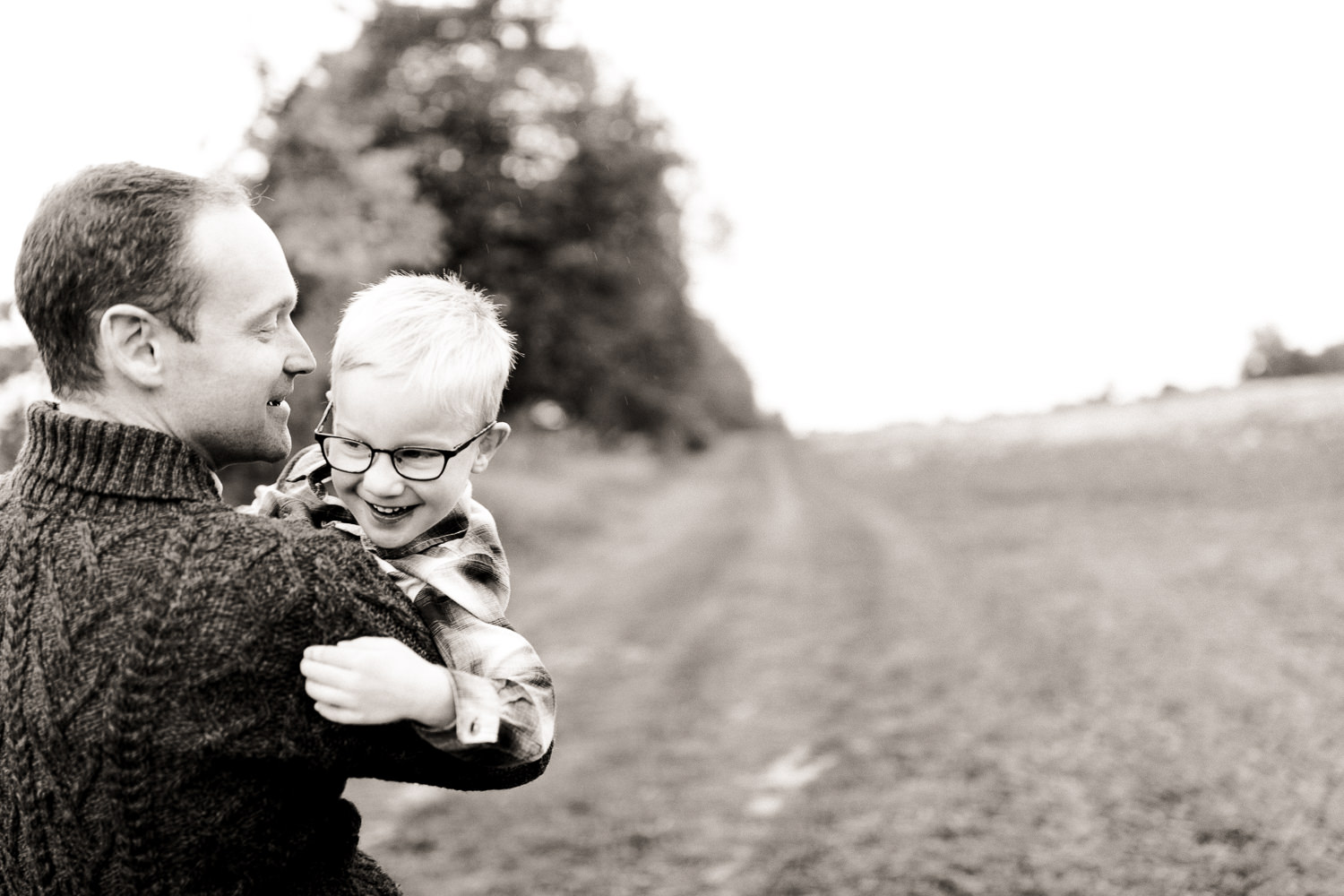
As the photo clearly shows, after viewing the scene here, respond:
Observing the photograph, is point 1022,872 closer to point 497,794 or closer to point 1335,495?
point 497,794

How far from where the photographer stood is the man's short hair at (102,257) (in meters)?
1.62

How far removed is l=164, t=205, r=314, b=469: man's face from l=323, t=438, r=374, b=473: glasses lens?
26 cm

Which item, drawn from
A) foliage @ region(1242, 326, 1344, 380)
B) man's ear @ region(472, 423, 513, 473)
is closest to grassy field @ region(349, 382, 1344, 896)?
man's ear @ region(472, 423, 513, 473)

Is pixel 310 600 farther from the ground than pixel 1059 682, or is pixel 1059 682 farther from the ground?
pixel 310 600

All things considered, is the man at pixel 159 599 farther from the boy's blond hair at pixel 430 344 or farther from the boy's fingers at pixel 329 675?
the boy's blond hair at pixel 430 344

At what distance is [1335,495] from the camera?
17734 mm

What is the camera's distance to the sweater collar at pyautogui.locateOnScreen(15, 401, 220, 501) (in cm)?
165

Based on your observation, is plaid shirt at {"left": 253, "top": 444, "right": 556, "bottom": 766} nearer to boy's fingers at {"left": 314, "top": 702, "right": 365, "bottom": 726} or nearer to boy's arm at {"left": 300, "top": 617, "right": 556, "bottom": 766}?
boy's arm at {"left": 300, "top": 617, "right": 556, "bottom": 766}

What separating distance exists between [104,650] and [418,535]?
65cm

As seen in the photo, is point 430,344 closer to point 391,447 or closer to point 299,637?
point 391,447

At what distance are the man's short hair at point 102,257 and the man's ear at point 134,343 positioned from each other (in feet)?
0.05

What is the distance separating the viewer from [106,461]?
1.65m

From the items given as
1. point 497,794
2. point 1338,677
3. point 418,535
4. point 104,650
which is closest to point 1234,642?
point 1338,677

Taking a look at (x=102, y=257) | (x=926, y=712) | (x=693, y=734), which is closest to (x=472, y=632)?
(x=102, y=257)
